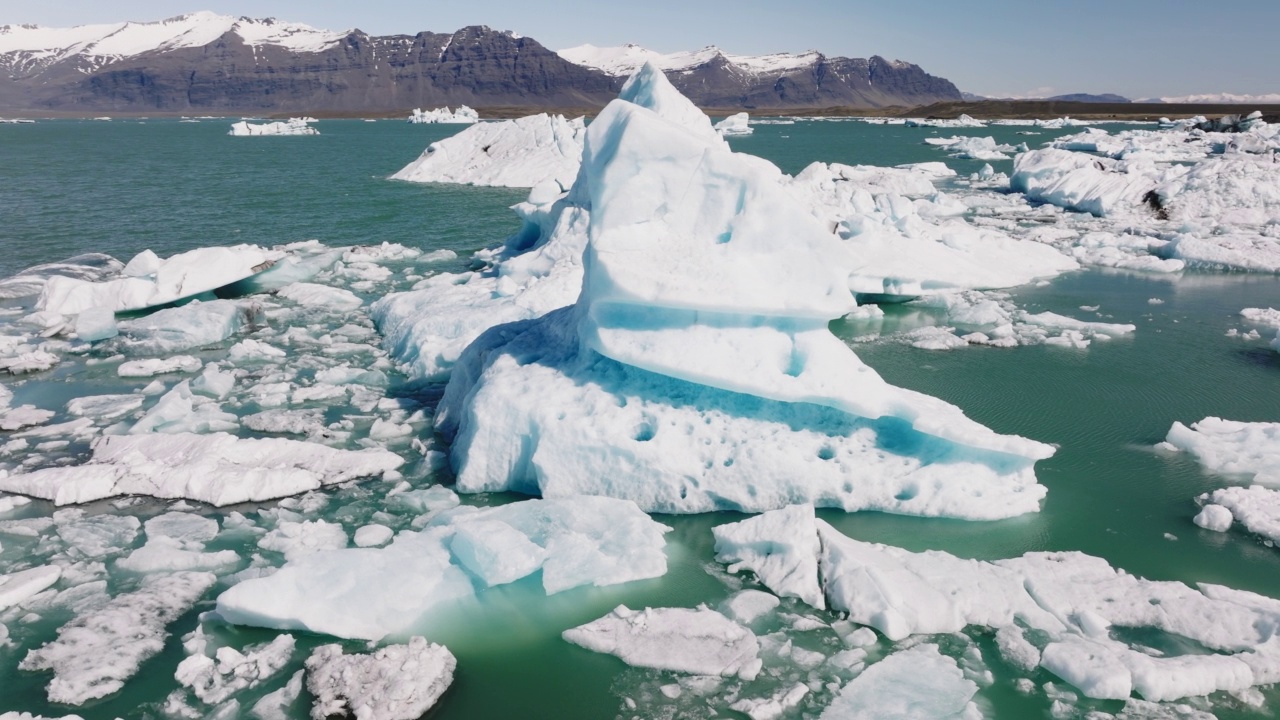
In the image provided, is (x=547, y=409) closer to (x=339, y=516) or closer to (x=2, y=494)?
(x=339, y=516)

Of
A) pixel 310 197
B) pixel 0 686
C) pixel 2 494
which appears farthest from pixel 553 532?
pixel 310 197

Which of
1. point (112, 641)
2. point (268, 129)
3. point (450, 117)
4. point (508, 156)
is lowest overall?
point (112, 641)

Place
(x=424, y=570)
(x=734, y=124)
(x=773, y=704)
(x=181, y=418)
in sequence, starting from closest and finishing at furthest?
(x=773, y=704) → (x=424, y=570) → (x=181, y=418) → (x=734, y=124)

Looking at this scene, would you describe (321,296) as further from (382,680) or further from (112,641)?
(382,680)

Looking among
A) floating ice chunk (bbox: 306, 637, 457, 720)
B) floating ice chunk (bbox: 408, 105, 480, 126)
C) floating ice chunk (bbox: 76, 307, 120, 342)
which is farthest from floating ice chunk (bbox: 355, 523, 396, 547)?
floating ice chunk (bbox: 408, 105, 480, 126)

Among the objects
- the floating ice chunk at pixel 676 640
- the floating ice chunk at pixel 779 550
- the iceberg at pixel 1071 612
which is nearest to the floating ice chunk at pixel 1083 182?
the iceberg at pixel 1071 612

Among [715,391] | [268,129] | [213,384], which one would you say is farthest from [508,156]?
[268,129]
